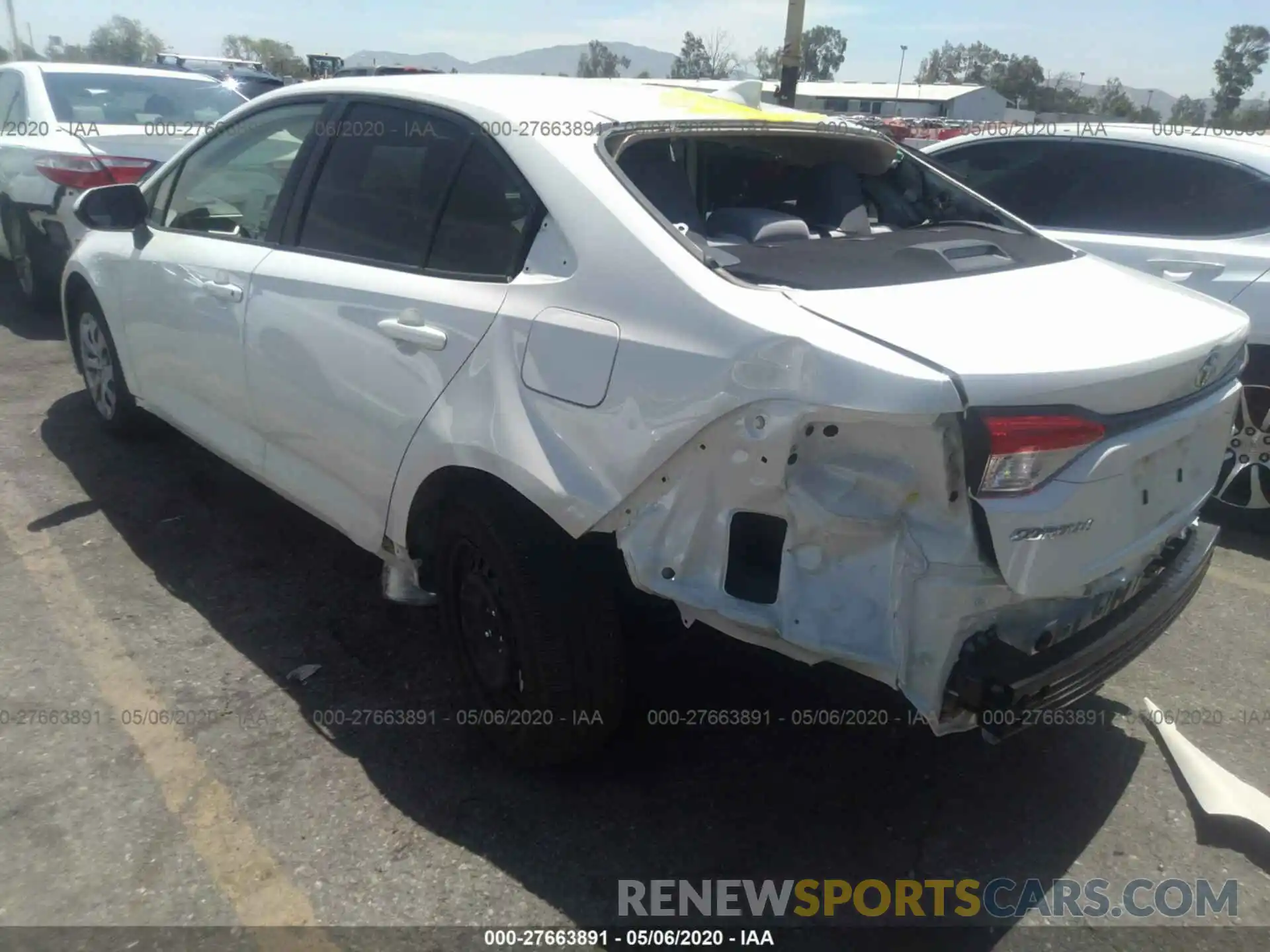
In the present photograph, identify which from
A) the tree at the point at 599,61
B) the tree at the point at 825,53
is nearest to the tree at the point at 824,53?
the tree at the point at 825,53

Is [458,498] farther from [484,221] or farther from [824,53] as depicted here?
[824,53]

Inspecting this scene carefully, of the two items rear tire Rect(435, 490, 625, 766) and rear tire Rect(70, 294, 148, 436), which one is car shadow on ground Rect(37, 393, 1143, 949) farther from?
rear tire Rect(70, 294, 148, 436)

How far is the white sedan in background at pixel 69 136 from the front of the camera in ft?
21.0

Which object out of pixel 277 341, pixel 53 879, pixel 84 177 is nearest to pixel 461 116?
pixel 277 341

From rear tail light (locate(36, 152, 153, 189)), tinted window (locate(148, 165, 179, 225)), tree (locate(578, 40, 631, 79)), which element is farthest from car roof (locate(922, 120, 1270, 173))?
tree (locate(578, 40, 631, 79))

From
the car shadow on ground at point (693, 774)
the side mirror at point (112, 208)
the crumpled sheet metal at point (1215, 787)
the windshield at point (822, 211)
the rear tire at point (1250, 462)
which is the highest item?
the windshield at point (822, 211)

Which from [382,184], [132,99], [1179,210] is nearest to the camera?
[382,184]

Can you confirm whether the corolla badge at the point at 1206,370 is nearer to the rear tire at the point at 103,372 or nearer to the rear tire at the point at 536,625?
the rear tire at the point at 536,625

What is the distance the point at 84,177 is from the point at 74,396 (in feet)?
5.02

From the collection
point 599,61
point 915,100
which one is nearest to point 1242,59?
point 915,100

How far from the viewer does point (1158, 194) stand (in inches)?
180

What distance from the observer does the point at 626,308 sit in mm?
2271

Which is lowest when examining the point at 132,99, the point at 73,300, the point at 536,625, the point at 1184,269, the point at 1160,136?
the point at 536,625

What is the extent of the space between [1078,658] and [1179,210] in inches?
122
